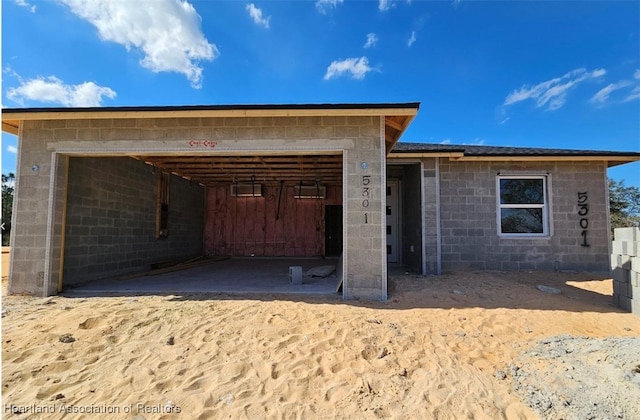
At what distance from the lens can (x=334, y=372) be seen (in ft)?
→ 9.57

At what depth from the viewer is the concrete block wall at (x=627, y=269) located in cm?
451

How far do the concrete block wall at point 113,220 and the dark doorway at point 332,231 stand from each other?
5.73 metres

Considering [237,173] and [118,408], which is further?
[237,173]

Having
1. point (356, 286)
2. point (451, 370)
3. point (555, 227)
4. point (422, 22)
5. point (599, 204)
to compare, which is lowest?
point (451, 370)

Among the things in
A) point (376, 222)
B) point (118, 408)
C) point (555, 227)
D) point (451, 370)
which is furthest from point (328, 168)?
point (118, 408)

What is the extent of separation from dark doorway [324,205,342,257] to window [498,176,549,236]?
6369mm

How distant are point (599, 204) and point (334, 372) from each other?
28.4 ft

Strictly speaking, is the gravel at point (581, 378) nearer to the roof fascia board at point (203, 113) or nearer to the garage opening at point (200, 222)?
the garage opening at point (200, 222)

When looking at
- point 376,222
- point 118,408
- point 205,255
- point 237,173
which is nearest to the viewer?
point 118,408

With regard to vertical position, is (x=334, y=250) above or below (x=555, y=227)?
below

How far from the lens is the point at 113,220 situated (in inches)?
281

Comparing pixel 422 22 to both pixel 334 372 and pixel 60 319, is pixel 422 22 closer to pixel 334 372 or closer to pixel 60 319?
pixel 334 372

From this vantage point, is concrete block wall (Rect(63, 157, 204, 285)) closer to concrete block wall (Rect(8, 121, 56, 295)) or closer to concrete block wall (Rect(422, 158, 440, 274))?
concrete block wall (Rect(8, 121, 56, 295))

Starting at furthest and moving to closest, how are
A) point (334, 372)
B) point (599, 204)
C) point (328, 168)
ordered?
point (328, 168)
point (599, 204)
point (334, 372)
